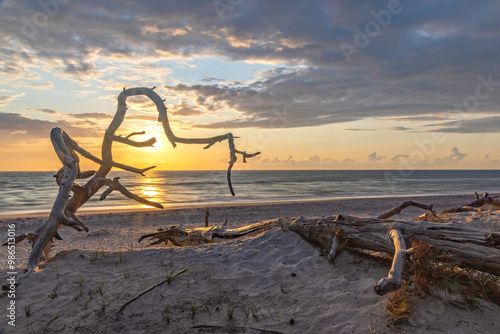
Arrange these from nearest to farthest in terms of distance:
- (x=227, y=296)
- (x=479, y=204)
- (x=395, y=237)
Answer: (x=227, y=296)
(x=395, y=237)
(x=479, y=204)

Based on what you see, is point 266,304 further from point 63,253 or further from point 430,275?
point 63,253

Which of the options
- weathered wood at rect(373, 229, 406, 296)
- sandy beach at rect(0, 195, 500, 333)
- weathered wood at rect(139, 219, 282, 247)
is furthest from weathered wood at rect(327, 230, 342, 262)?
weathered wood at rect(139, 219, 282, 247)

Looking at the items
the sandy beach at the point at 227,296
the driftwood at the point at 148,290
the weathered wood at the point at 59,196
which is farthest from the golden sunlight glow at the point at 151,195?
the driftwood at the point at 148,290

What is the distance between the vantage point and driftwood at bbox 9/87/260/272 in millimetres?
5637

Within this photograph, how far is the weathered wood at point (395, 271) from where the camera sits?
3.51 metres

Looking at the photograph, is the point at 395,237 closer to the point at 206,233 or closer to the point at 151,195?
the point at 206,233

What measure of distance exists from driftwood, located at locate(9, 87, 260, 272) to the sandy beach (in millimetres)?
545

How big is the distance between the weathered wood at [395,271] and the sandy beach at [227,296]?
1.42ft

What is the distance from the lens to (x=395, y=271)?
12.2 feet

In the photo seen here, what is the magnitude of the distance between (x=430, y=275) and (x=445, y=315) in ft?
1.64

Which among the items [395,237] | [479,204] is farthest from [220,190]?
[395,237]

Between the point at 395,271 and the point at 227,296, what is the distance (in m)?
2.23

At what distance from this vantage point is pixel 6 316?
4.27 meters

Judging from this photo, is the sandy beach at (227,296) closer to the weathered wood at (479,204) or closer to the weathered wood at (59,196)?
the weathered wood at (59,196)
